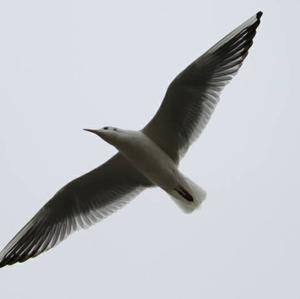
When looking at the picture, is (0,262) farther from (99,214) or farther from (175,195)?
(175,195)

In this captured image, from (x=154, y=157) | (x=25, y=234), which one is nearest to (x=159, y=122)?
(x=154, y=157)

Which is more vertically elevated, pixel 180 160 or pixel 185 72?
pixel 185 72

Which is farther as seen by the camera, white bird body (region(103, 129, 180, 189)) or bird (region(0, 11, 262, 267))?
white bird body (region(103, 129, 180, 189))

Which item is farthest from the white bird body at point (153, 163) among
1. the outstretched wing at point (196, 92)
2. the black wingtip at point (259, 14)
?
the black wingtip at point (259, 14)

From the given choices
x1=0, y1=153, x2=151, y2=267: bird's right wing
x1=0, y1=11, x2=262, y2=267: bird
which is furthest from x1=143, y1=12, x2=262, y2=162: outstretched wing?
x1=0, y1=153, x2=151, y2=267: bird's right wing

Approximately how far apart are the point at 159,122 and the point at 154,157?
38cm

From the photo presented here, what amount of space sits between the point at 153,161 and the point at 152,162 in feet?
0.05

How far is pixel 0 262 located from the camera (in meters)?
8.62

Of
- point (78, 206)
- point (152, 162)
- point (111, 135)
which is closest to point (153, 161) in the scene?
point (152, 162)

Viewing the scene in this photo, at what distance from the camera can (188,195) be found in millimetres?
8484

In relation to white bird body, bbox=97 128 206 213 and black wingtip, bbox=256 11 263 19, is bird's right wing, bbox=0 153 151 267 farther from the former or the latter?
black wingtip, bbox=256 11 263 19

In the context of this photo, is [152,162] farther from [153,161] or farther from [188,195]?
[188,195]

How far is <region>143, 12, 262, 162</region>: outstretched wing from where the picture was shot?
7.91 meters

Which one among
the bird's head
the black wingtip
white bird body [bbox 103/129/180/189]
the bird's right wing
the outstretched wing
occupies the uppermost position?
the black wingtip
